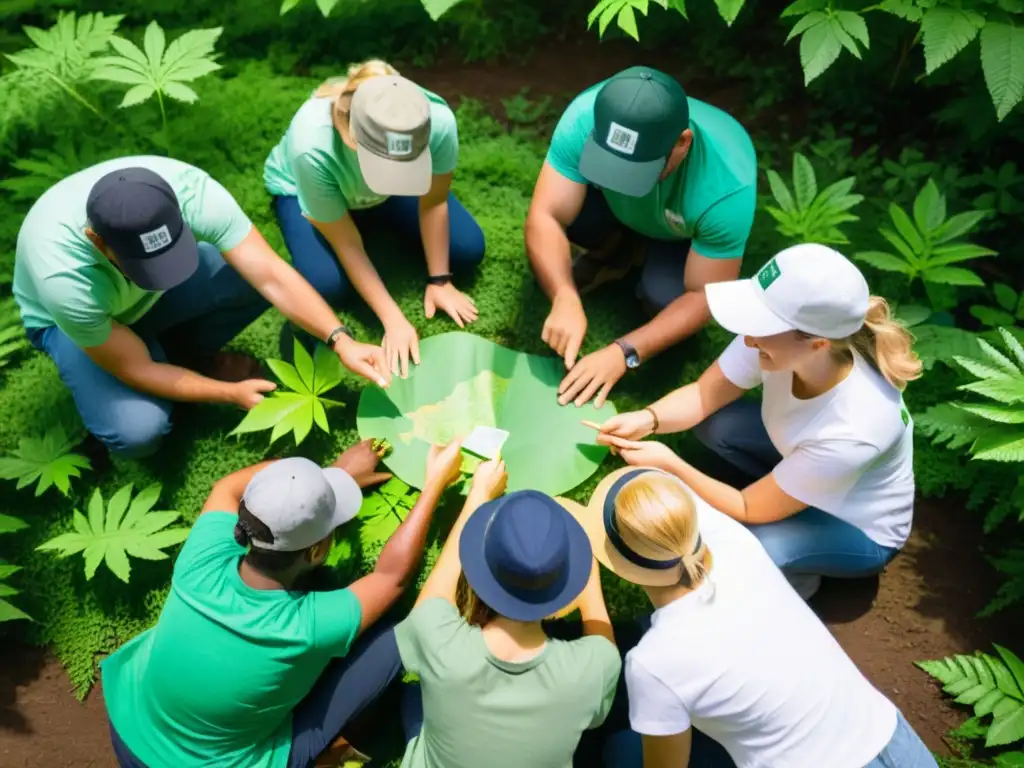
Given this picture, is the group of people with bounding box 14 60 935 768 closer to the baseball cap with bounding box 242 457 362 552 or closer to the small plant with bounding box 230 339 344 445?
the baseball cap with bounding box 242 457 362 552

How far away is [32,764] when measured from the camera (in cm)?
338

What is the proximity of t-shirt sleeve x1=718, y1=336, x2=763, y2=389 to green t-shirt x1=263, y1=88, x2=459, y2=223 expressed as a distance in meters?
1.60

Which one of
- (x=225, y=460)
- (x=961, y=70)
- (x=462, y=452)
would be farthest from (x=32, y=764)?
(x=961, y=70)

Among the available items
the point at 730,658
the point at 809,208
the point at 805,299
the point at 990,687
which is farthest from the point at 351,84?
the point at 990,687

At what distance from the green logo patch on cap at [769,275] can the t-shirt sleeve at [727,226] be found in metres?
0.80

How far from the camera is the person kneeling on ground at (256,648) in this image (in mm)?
2672

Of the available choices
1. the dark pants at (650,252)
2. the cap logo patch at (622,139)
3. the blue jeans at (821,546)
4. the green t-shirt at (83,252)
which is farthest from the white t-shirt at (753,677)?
the green t-shirt at (83,252)

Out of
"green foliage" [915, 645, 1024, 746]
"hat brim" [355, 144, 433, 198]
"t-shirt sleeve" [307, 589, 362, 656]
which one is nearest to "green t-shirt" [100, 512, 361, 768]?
"t-shirt sleeve" [307, 589, 362, 656]

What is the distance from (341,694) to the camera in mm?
3086

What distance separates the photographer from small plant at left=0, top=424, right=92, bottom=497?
12.0 feet

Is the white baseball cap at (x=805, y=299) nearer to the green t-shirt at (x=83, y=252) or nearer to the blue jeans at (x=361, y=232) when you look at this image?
the blue jeans at (x=361, y=232)

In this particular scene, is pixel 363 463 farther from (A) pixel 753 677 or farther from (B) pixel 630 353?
(A) pixel 753 677

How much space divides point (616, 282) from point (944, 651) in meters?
2.39

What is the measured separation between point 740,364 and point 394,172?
1649mm
